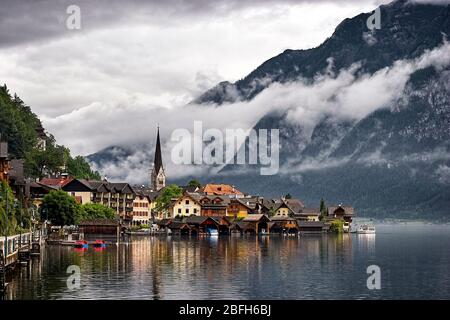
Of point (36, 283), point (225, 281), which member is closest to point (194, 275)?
point (225, 281)

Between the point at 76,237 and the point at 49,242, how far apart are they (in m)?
12.4

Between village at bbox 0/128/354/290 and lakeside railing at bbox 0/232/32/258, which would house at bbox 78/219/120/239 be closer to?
village at bbox 0/128/354/290

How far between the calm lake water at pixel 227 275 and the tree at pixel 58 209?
97.3 feet

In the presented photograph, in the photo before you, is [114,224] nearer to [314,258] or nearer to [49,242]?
[49,242]

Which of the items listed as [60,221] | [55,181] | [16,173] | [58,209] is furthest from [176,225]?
[16,173]

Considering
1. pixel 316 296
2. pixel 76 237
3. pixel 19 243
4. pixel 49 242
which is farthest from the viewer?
pixel 76 237

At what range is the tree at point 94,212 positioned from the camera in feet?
546

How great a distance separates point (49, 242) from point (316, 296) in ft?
245

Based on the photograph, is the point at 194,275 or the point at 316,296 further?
the point at 194,275

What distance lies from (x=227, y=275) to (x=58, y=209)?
7331 cm

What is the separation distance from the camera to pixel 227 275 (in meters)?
80.2

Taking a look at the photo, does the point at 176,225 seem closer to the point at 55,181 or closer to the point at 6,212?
the point at 55,181

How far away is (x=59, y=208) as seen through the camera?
14675 cm
